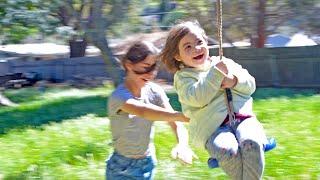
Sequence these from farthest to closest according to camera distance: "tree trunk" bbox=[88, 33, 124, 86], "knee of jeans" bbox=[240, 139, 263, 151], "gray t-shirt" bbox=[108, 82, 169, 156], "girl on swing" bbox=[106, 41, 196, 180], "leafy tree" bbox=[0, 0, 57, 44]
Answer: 1. "leafy tree" bbox=[0, 0, 57, 44]
2. "tree trunk" bbox=[88, 33, 124, 86]
3. "gray t-shirt" bbox=[108, 82, 169, 156]
4. "girl on swing" bbox=[106, 41, 196, 180]
5. "knee of jeans" bbox=[240, 139, 263, 151]

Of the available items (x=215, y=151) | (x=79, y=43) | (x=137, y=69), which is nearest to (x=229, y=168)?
(x=215, y=151)

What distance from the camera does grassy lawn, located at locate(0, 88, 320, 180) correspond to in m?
5.68

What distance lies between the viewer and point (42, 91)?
64.6ft

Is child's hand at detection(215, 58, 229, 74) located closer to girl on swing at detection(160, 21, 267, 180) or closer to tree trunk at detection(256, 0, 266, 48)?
girl on swing at detection(160, 21, 267, 180)

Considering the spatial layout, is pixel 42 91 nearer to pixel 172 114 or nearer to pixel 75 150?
pixel 75 150

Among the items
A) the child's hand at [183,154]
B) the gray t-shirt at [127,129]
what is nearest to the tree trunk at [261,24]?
the gray t-shirt at [127,129]

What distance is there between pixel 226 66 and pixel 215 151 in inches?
17.5

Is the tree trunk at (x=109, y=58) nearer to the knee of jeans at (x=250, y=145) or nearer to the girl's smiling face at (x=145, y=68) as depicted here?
the girl's smiling face at (x=145, y=68)

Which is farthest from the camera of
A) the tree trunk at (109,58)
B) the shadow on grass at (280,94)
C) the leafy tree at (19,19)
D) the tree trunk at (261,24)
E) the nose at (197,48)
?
the tree trunk at (261,24)

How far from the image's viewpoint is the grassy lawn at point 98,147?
568 cm

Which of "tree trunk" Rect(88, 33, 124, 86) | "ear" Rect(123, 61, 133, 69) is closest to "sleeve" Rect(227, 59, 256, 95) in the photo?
"ear" Rect(123, 61, 133, 69)

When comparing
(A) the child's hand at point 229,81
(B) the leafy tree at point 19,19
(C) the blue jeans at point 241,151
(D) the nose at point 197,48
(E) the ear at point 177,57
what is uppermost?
(D) the nose at point 197,48

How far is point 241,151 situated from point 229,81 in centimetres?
37

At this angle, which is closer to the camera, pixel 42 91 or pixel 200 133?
pixel 200 133
